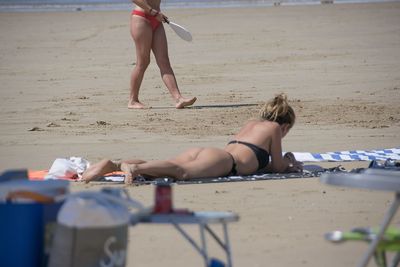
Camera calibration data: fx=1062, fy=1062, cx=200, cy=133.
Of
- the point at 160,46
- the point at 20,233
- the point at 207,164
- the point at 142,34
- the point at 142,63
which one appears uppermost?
the point at 142,34

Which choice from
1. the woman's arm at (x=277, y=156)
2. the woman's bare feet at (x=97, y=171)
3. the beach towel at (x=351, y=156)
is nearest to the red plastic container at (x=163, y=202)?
the woman's bare feet at (x=97, y=171)

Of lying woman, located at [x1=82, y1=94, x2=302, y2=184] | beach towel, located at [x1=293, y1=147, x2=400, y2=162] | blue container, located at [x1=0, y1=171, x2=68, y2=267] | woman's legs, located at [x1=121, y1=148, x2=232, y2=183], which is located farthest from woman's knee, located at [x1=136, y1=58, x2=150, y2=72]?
blue container, located at [x1=0, y1=171, x2=68, y2=267]

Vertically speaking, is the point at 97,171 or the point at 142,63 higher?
the point at 142,63

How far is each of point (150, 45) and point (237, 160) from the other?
4263mm

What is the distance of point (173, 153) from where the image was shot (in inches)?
352

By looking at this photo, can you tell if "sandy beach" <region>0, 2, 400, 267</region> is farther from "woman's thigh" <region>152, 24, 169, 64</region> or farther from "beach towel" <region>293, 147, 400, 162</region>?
"woman's thigh" <region>152, 24, 169, 64</region>

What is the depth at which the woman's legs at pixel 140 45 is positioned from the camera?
1164cm

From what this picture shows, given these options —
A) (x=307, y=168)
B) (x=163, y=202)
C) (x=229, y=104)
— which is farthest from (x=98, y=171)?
(x=229, y=104)

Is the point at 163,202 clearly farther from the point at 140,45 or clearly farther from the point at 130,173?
the point at 140,45

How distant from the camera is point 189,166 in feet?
24.9

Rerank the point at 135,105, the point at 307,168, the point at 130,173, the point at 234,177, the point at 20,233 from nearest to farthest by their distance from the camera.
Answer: the point at 20,233 → the point at 130,173 → the point at 234,177 → the point at 307,168 → the point at 135,105

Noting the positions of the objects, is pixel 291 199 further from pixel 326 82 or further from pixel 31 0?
pixel 31 0

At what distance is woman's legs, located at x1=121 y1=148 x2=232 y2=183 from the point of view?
294 inches

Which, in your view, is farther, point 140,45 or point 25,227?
point 140,45
